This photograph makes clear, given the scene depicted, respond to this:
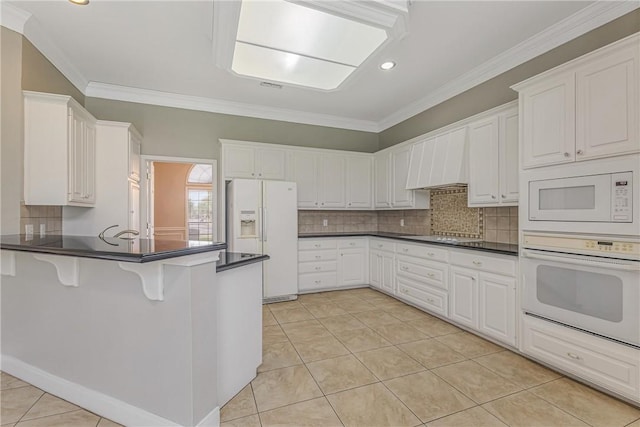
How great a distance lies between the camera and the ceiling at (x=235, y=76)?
8.04ft

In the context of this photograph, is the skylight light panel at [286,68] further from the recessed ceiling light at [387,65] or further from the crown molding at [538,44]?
the crown molding at [538,44]

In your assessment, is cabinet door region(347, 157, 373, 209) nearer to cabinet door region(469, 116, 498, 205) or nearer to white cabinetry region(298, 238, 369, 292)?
white cabinetry region(298, 238, 369, 292)

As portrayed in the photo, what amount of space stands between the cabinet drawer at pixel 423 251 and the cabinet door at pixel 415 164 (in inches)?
34.1

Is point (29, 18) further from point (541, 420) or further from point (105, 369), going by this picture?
point (541, 420)

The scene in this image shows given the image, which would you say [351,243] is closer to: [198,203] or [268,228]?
[268,228]

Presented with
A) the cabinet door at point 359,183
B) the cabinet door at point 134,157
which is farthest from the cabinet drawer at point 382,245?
the cabinet door at point 134,157

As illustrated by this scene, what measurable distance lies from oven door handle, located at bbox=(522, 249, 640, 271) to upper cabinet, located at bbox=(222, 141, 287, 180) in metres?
3.33

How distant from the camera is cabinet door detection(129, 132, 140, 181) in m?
3.50

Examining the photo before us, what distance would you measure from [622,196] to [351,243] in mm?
3256

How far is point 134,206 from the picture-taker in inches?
149

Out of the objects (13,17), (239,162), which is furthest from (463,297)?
(13,17)

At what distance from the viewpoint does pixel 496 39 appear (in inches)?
113

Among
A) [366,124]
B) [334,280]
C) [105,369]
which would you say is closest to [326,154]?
[366,124]

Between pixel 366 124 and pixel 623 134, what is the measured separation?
3875 mm
